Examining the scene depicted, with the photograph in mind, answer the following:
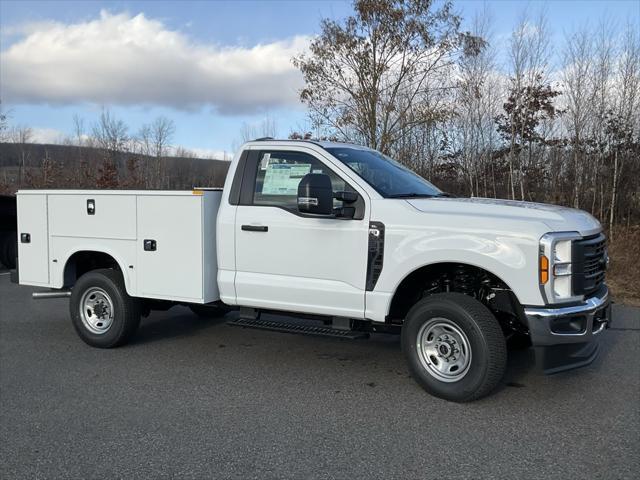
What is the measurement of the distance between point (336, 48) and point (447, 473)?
43.0 ft

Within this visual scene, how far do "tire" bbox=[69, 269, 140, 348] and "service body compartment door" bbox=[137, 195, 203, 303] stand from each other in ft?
1.06

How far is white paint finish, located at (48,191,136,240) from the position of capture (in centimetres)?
629

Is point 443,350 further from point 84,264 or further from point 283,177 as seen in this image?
point 84,264

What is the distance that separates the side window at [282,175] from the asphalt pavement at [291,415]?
1.68 metres

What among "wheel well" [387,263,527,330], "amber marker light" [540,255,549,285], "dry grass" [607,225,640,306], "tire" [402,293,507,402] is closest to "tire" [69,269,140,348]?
"wheel well" [387,263,527,330]

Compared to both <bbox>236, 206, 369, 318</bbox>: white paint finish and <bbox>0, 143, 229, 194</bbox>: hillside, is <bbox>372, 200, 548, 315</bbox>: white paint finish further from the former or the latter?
<bbox>0, 143, 229, 194</bbox>: hillside

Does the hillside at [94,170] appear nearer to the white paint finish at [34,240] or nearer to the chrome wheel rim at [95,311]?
the white paint finish at [34,240]

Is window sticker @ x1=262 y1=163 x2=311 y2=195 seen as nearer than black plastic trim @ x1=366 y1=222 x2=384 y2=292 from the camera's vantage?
No

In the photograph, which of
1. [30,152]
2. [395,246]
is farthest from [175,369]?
[30,152]

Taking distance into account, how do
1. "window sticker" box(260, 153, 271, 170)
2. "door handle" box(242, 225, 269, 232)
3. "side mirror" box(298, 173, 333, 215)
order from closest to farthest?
"side mirror" box(298, 173, 333, 215) → "door handle" box(242, 225, 269, 232) → "window sticker" box(260, 153, 271, 170)

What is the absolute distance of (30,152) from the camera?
107 feet

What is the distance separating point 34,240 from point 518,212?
17.7 feet

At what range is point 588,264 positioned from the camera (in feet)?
15.6

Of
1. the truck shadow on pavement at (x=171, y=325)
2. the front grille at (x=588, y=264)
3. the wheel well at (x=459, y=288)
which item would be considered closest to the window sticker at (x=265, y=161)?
the wheel well at (x=459, y=288)
